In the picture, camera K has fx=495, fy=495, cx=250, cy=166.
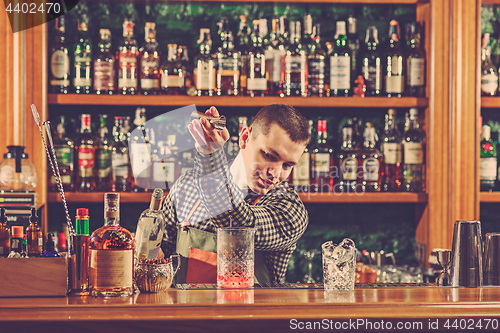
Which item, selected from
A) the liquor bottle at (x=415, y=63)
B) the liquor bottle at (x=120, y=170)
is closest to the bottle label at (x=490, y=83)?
the liquor bottle at (x=415, y=63)

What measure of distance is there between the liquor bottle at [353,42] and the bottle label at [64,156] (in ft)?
4.08

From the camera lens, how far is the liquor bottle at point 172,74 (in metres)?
2.07

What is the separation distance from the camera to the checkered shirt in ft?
3.77

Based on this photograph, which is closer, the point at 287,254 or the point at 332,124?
the point at 287,254

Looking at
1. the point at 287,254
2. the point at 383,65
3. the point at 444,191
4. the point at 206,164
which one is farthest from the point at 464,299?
the point at 383,65

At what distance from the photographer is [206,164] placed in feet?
3.79

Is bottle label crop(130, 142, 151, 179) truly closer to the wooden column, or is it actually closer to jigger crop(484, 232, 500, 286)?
the wooden column

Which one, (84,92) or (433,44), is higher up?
(433,44)

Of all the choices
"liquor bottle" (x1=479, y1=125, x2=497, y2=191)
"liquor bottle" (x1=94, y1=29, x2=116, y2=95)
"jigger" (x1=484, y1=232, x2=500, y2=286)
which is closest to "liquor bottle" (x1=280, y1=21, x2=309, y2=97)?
"liquor bottle" (x1=94, y1=29, x2=116, y2=95)

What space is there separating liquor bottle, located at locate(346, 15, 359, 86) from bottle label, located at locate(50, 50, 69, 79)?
1.21m

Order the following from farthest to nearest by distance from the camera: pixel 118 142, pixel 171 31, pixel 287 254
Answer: pixel 171 31, pixel 118 142, pixel 287 254

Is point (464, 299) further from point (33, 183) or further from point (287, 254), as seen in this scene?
point (33, 183)

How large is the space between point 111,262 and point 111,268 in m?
0.01

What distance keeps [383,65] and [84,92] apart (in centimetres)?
128
